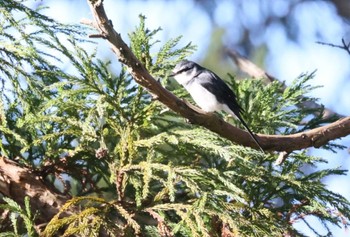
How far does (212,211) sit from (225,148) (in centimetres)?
17

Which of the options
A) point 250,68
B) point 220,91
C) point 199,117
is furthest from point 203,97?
point 250,68

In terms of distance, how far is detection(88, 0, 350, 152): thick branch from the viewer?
1.39 m

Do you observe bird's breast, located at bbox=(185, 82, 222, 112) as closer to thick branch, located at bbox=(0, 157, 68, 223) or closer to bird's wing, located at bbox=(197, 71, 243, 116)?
bird's wing, located at bbox=(197, 71, 243, 116)

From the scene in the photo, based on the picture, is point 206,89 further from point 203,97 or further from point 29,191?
point 29,191

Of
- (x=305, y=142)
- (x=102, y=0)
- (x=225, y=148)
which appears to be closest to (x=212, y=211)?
(x=225, y=148)

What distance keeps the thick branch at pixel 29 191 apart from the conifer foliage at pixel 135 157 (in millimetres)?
20

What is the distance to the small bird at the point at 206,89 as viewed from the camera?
2.06 metres

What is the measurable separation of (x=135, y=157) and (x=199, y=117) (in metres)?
0.33

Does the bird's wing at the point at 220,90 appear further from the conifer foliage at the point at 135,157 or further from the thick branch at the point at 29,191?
the thick branch at the point at 29,191

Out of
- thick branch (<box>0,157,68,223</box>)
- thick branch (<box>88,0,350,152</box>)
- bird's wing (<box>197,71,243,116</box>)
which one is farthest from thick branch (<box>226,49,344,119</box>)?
thick branch (<box>0,157,68,223</box>)

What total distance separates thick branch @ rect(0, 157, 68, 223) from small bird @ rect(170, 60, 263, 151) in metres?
0.53

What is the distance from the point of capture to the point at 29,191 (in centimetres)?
184

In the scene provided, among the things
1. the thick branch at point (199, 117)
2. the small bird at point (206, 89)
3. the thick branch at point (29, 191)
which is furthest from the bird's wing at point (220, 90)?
the thick branch at point (29, 191)

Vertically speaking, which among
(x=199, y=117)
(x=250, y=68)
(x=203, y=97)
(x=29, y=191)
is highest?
(x=250, y=68)
